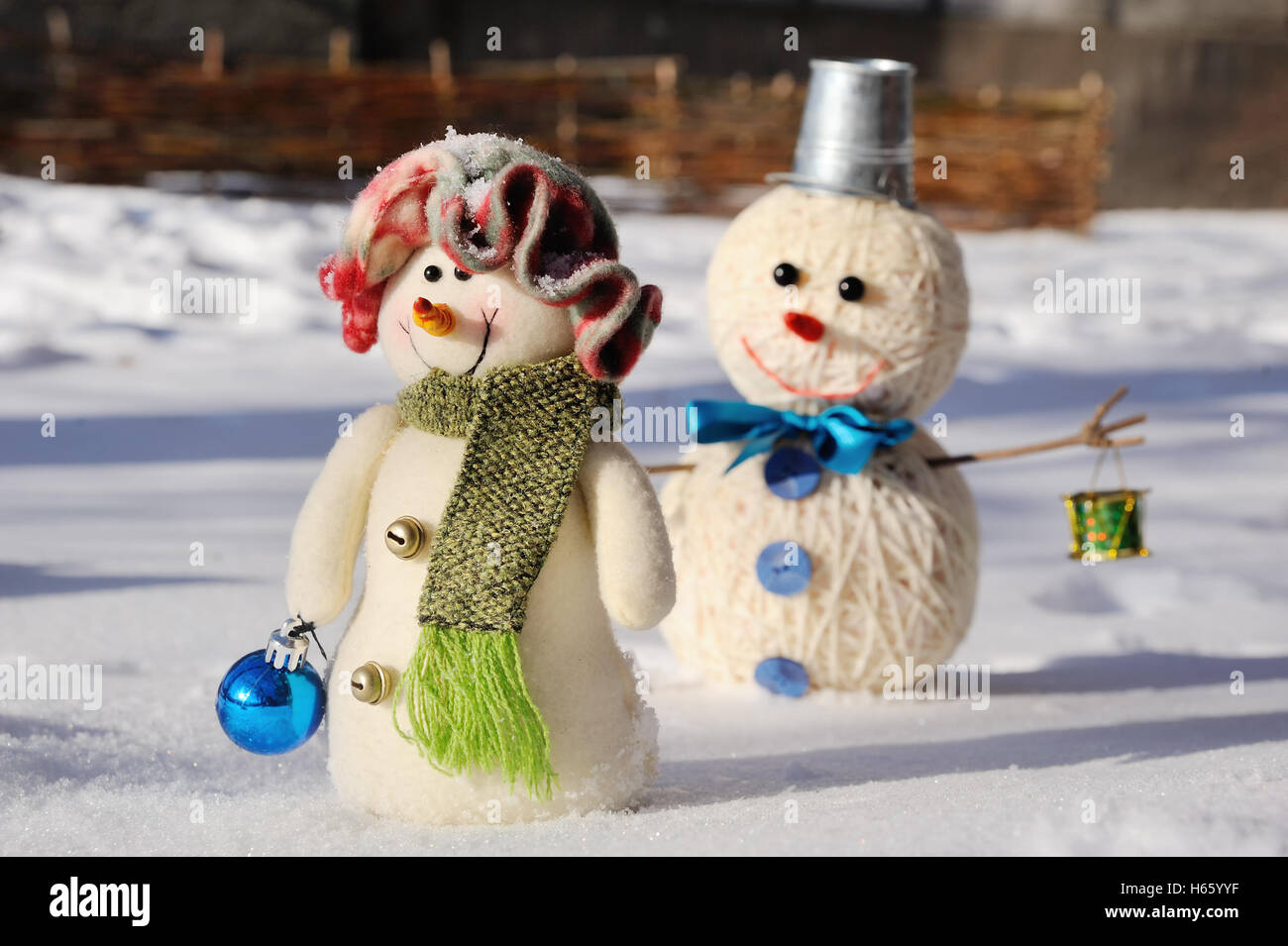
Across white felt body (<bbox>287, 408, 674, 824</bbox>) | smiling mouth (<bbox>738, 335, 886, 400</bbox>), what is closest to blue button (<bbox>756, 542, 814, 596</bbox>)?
smiling mouth (<bbox>738, 335, 886, 400</bbox>)

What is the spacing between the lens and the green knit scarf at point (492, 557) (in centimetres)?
181

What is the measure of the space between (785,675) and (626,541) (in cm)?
82

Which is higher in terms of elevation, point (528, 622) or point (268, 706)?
point (528, 622)

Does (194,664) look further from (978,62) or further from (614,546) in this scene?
(978,62)

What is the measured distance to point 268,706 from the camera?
1.87 m

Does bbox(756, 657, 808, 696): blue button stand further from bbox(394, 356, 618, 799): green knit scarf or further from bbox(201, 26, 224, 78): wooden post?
bbox(201, 26, 224, 78): wooden post

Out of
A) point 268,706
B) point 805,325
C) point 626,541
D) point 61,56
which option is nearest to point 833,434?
point 805,325

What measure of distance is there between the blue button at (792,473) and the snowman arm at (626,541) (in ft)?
2.33

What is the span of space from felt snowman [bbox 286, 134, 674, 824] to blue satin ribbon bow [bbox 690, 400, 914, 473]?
724 millimetres

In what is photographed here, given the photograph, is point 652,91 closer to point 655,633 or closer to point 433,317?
point 655,633

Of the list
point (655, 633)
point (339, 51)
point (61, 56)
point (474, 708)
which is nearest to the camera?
point (474, 708)

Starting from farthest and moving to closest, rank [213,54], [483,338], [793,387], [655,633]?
[213,54], [655,633], [793,387], [483,338]

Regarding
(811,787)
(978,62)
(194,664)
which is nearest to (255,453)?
(194,664)

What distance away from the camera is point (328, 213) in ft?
24.6
